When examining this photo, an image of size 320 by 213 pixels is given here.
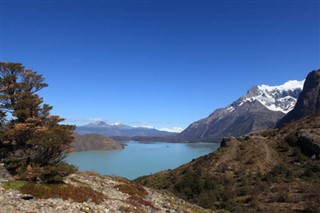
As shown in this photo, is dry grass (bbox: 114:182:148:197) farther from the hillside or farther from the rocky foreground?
the hillside

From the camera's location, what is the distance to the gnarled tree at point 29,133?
2586cm

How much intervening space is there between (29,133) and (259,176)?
47289 mm

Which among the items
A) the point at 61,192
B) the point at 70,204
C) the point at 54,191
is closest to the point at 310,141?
the point at 61,192

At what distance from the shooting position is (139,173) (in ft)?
516

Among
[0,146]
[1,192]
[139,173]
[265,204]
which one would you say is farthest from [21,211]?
[139,173]

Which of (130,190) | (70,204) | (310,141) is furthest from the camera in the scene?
(310,141)

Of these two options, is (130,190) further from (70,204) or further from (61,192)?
(70,204)

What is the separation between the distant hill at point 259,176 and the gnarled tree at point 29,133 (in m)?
24.2

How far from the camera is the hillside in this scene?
44.8m

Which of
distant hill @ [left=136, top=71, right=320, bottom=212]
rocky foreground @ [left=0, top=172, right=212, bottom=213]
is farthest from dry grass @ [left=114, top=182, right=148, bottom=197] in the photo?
distant hill @ [left=136, top=71, right=320, bottom=212]

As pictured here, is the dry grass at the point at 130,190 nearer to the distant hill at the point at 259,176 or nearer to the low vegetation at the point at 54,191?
the low vegetation at the point at 54,191

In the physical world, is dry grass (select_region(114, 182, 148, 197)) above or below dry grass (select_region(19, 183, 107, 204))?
below

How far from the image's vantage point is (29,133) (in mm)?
27188

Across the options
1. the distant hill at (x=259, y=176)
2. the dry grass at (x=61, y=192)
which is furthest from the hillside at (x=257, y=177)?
the dry grass at (x=61, y=192)
